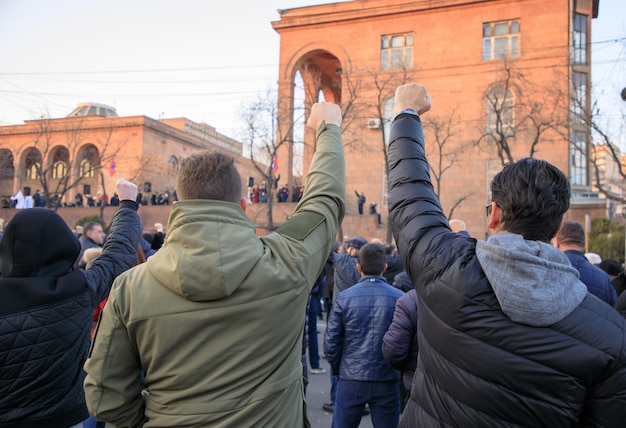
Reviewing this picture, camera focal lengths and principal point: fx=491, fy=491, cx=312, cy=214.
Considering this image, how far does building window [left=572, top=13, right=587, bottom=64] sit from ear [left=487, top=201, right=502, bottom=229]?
110 feet

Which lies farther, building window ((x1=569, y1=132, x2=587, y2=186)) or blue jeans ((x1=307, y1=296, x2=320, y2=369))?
building window ((x1=569, y1=132, x2=587, y2=186))

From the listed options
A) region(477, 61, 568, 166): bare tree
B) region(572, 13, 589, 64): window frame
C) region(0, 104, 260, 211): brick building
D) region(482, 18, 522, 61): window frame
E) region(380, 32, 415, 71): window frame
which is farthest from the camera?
region(0, 104, 260, 211): brick building

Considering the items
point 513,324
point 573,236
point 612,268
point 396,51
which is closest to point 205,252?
point 513,324

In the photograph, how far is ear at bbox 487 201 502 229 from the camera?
1.99m

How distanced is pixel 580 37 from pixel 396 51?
464 inches

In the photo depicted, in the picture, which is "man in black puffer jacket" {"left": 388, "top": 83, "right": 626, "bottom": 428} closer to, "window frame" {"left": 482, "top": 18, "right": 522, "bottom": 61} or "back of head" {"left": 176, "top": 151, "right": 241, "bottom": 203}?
"back of head" {"left": 176, "top": 151, "right": 241, "bottom": 203}

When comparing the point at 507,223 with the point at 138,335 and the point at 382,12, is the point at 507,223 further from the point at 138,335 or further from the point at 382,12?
the point at 382,12

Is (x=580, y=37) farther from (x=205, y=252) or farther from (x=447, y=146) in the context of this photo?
(x=205, y=252)

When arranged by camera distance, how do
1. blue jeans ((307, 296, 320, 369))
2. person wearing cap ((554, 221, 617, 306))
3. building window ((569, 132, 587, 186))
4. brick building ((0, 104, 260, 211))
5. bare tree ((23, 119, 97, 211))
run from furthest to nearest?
brick building ((0, 104, 260, 211))
bare tree ((23, 119, 97, 211))
building window ((569, 132, 587, 186))
blue jeans ((307, 296, 320, 369))
person wearing cap ((554, 221, 617, 306))

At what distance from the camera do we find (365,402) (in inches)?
170

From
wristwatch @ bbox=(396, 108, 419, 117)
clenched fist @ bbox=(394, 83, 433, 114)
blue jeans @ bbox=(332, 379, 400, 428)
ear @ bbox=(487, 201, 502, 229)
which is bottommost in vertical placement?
A: blue jeans @ bbox=(332, 379, 400, 428)

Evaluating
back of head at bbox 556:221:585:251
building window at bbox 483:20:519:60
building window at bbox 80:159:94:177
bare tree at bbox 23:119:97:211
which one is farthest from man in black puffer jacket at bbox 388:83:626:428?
bare tree at bbox 23:119:97:211

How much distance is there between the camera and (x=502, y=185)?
196cm

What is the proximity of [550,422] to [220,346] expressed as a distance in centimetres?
122
